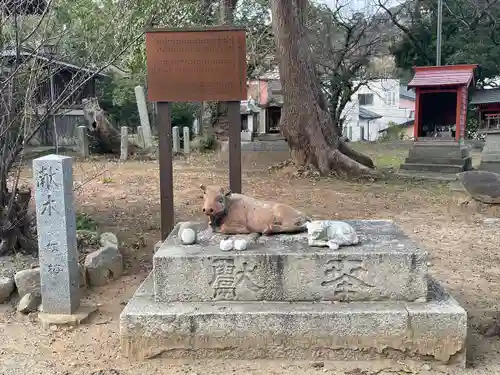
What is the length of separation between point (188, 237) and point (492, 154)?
8.47 m

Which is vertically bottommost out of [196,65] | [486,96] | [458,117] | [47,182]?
[47,182]

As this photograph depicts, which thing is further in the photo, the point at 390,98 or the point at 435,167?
the point at 390,98

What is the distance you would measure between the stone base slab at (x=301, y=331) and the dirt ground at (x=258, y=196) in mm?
85

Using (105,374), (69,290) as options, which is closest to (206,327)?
(105,374)

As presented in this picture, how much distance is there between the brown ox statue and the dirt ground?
3.14 ft

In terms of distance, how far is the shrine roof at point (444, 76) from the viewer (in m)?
13.8

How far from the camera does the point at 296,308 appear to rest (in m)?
3.48

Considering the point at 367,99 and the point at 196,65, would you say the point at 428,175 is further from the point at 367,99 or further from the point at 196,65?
the point at 367,99

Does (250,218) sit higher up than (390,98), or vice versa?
(390,98)

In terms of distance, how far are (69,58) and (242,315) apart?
13.8 feet

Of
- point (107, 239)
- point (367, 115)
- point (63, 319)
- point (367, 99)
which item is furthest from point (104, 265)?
point (367, 99)

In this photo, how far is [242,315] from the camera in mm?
3426

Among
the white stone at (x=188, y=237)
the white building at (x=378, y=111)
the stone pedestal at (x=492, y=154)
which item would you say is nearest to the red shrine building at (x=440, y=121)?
the stone pedestal at (x=492, y=154)

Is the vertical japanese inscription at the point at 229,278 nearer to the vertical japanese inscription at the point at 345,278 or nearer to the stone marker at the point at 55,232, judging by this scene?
the vertical japanese inscription at the point at 345,278
